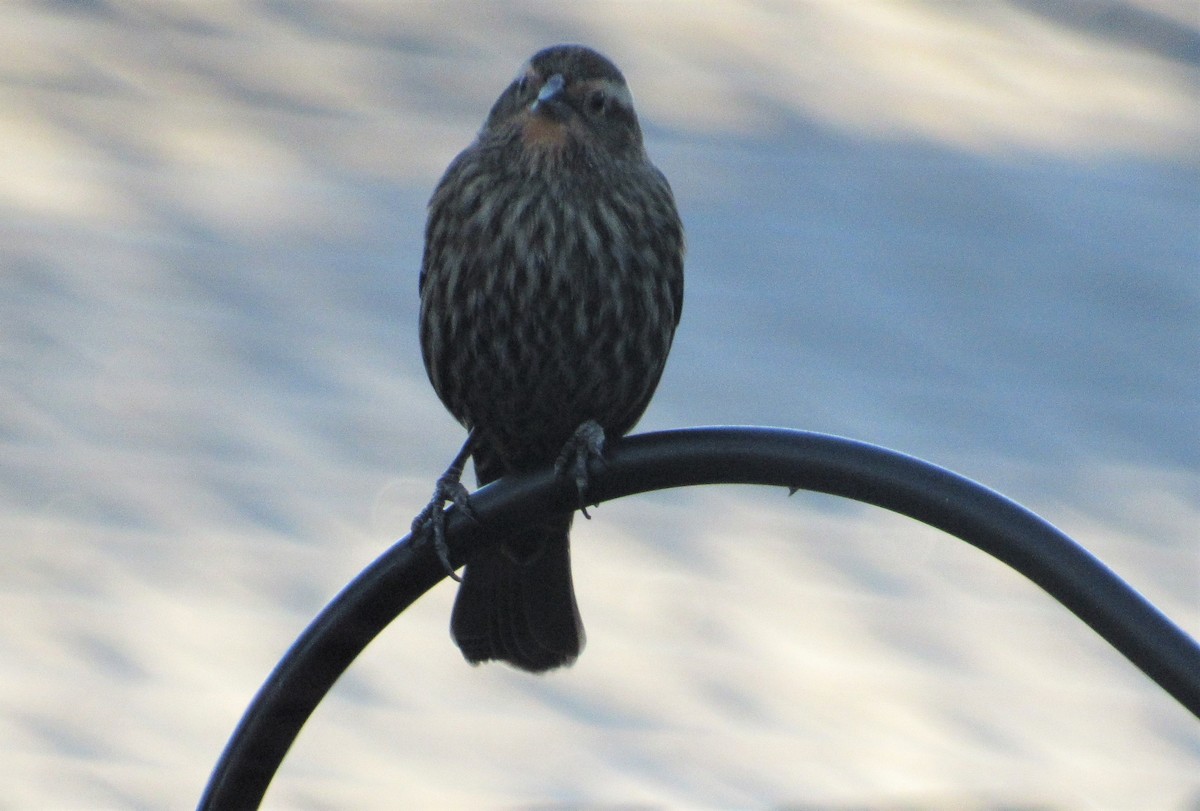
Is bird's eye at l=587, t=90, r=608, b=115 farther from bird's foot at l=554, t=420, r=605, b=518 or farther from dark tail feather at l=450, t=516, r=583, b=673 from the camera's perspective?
dark tail feather at l=450, t=516, r=583, b=673

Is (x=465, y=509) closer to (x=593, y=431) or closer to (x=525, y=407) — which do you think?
(x=593, y=431)

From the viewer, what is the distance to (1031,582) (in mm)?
2197

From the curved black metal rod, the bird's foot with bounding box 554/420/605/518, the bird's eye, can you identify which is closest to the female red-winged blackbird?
the bird's eye

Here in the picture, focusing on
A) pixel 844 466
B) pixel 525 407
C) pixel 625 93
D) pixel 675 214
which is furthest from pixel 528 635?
pixel 844 466

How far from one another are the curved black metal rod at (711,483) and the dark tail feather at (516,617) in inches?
44.6

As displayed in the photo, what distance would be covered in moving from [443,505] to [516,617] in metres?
0.56

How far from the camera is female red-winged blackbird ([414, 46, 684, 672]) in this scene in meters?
3.75

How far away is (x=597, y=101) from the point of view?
13.0ft

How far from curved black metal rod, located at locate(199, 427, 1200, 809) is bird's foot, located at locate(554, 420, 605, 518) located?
22 mm

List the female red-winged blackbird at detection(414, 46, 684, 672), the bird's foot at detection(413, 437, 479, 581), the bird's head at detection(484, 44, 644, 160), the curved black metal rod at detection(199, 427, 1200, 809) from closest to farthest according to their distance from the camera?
the curved black metal rod at detection(199, 427, 1200, 809), the bird's foot at detection(413, 437, 479, 581), the female red-winged blackbird at detection(414, 46, 684, 672), the bird's head at detection(484, 44, 644, 160)

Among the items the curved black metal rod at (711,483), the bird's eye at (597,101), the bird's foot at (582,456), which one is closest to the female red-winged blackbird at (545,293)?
the bird's eye at (597,101)

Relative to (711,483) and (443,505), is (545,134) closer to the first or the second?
(443,505)

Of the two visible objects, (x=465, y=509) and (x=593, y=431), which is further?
(x=593, y=431)

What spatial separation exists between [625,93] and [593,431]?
104 cm
